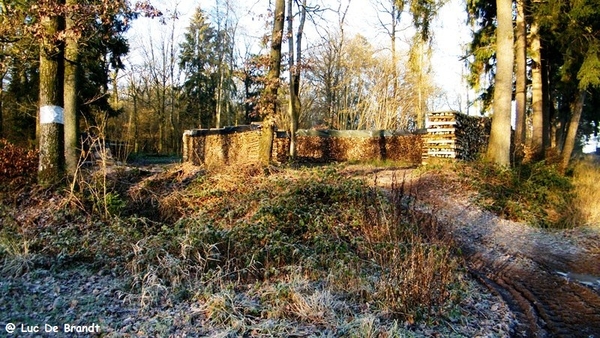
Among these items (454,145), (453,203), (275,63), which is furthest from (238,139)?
(453,203)

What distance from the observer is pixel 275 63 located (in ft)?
31.4

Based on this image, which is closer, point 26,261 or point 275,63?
point 26,261

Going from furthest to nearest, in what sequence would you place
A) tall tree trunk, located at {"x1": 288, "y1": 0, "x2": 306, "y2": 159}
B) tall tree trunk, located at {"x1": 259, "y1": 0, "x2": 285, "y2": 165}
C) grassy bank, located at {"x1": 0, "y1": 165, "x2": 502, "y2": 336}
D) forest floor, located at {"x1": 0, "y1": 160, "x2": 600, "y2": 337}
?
1. tall tree trunk, located at {"x1": 288, "y1": 0, "x2": 306, "y2": 159}
2. tall tree trunk, located at {"x1": 259, "y1": 0, "x2": 285, "y2": 165}
3. grassy bank, located at {"x1": 0, "y1": 165, "x2": 502, "y2": 336}
4. forest floor, located at {"x1": 0, "y1": 160, "x2": 600, "y2": 337}

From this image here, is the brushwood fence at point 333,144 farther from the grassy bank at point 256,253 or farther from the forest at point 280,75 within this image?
the grassy bank at point 256,253

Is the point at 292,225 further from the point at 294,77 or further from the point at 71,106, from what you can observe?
the point at 294,77

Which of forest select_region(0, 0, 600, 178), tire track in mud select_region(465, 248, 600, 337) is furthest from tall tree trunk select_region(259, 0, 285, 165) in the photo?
tire track in mud select_region(465, 248, 600, 337)

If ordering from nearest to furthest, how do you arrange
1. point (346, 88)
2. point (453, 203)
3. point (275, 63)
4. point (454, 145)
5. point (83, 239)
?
point (83, 239) → point (453, 203) → point (275, 63) → point (454, 145) → point (346, 88)

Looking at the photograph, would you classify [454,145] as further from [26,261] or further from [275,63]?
[26,261]

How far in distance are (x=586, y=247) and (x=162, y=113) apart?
26572mm

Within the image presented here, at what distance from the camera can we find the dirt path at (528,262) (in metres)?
3.58

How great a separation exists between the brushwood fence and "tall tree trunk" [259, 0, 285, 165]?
A: 192 cm

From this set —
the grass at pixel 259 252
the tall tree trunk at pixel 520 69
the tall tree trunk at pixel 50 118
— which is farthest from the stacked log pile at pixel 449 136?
the tall tree trunk at pixel 50 118

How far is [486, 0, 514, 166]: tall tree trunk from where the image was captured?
30.1 feet

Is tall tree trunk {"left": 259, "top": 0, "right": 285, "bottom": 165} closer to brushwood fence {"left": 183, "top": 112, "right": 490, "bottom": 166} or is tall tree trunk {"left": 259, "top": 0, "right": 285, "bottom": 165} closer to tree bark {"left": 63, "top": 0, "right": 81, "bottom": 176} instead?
brushwood fence {"left": 183, "top": 112, "right": 490, "bottom": 166}
